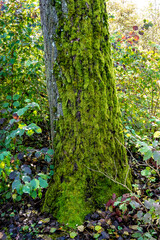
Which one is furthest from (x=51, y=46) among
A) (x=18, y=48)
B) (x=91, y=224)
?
(x=91, y=224)

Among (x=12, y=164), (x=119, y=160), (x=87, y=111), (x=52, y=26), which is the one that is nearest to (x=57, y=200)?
(x=12, y=164)

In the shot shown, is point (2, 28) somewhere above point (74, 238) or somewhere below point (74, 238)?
above

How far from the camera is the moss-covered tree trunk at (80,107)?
2.06 m

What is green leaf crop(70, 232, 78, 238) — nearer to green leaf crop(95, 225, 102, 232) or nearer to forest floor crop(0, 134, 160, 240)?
forest floor crop(0, 134, 160, 240)

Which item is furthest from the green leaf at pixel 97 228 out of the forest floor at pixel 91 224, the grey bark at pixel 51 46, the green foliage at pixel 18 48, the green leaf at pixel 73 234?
the green foliage at pixel 18 48

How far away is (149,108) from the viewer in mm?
3223

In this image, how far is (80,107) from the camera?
2.12 metres

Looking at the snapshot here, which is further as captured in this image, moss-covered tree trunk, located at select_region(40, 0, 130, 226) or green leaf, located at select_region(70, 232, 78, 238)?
moss-covered tree trunk, located at select_region(40, 0, 130, 226)

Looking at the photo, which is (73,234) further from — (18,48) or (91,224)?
(18,48)

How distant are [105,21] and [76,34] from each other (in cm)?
41

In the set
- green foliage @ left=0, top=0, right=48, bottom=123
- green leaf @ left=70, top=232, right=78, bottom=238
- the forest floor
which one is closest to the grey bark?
green foliage @ left=0, top=0, right=48, bottom=123

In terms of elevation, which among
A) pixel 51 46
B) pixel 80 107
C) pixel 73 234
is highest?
pixel 51 46

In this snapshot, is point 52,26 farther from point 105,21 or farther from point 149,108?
point 149,108

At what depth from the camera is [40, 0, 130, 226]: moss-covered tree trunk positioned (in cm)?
206
